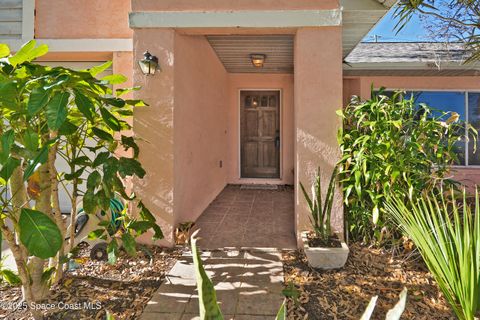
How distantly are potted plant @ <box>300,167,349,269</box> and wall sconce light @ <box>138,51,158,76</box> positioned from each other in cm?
212

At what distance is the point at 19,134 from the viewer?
6.37ft

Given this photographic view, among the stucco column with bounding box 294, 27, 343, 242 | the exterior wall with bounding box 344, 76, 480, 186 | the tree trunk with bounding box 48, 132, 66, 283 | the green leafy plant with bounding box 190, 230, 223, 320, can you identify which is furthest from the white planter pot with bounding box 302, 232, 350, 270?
the exterior wall with bounding box 344, 76, 480, 186

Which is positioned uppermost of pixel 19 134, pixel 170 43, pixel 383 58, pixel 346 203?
pixel 383 58

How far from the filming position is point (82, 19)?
4191mm

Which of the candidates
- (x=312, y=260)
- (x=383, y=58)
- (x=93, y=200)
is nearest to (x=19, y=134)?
(x=93, y=200)

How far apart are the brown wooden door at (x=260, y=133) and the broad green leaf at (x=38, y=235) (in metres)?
5.58

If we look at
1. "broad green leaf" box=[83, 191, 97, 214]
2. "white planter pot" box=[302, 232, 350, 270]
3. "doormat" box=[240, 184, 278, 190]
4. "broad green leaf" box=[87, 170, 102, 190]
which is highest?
"broad green leaf" box=[87, 170, 102, 190]

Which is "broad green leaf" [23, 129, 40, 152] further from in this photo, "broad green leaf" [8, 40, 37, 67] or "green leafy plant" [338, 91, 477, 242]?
"green leafy plant" [338, 91, 477, 242]

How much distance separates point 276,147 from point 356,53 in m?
2.72

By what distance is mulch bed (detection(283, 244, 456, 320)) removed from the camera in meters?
2.12

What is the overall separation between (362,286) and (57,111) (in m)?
2.67

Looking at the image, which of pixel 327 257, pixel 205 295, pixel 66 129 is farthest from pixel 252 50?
pixel 205 295

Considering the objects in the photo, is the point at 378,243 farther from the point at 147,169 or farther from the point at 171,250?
the point at 147,169

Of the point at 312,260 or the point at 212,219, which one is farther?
the point at 212,219
